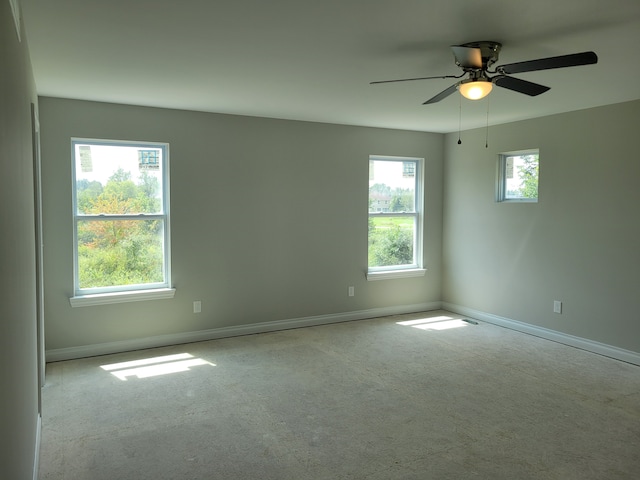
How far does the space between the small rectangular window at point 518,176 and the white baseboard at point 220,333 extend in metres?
1.81

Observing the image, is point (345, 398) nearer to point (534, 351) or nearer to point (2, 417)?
point (534, 351)

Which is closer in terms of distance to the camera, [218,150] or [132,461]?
[132,461]

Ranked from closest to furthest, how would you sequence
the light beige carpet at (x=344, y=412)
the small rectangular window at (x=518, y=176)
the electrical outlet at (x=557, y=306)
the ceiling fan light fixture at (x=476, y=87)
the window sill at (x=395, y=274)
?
the light beige carpet at (x=344, y=412), the ceiling fan light fixture at (x=476, y=87), the electrical outlet at (x=557, y=306), the small rectangular window at (x=518, y=176), the window sill at (x=395, y=274)

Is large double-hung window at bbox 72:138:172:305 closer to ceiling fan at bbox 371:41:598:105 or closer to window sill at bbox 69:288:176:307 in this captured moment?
window sill at bbox 69:288:176:307

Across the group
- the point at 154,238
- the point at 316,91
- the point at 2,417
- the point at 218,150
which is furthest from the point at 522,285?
the point at 2,417

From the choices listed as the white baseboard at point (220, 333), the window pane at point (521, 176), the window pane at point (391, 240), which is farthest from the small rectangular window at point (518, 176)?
the white baseboard at point (220, 333)

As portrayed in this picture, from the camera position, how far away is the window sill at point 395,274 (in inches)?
241

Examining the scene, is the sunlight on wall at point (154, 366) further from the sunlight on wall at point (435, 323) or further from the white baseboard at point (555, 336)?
the white baseboard at point (555, 336)

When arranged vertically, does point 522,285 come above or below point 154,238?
below

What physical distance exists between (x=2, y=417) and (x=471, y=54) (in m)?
2.61

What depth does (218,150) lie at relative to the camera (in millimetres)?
5086

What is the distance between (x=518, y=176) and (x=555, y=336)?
5.93ft

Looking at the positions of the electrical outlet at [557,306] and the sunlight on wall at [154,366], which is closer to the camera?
the sunlight on wall at [154,366]

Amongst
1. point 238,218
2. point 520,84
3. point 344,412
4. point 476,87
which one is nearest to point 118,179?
point 238,218
